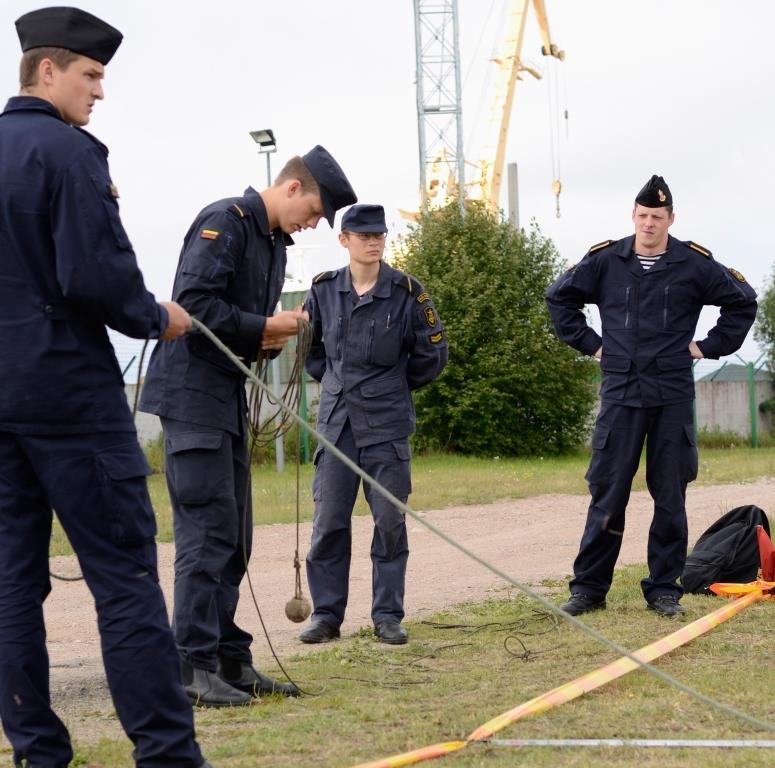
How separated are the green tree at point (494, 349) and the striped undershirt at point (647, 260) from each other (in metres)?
20.0

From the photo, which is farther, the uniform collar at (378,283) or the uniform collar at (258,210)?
the uniform collar at (378,283)

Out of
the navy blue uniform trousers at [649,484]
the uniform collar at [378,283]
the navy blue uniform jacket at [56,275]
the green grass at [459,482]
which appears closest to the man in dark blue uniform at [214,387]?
the navy blue uniform jacket at [56,275]

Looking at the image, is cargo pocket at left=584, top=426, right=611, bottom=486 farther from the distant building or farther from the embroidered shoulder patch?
the distant building

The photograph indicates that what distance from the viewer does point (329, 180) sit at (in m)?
5.54

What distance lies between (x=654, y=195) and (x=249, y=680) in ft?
12.0

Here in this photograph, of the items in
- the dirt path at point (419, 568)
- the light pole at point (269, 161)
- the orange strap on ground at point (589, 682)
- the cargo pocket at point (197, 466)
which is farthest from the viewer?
the light pole at point (269, 161)

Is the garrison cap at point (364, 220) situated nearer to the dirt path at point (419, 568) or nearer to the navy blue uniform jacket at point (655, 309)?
the navy blue uniform jacket at point (655, 309)

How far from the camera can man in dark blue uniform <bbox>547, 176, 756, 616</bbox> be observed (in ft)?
24.7

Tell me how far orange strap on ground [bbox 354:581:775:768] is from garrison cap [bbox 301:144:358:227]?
2.14m

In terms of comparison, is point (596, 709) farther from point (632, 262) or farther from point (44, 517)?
point (632, 262)

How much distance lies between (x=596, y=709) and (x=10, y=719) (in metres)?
2.19

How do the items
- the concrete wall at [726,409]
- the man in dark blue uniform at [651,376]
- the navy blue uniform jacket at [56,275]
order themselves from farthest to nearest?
the concrete wall at [726,409] < the man in dark blue uniform at [651,376] < the navy blue uniform jacket at [56,275]

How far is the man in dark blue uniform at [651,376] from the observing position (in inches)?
297

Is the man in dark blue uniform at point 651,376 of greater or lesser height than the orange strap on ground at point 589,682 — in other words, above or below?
above
